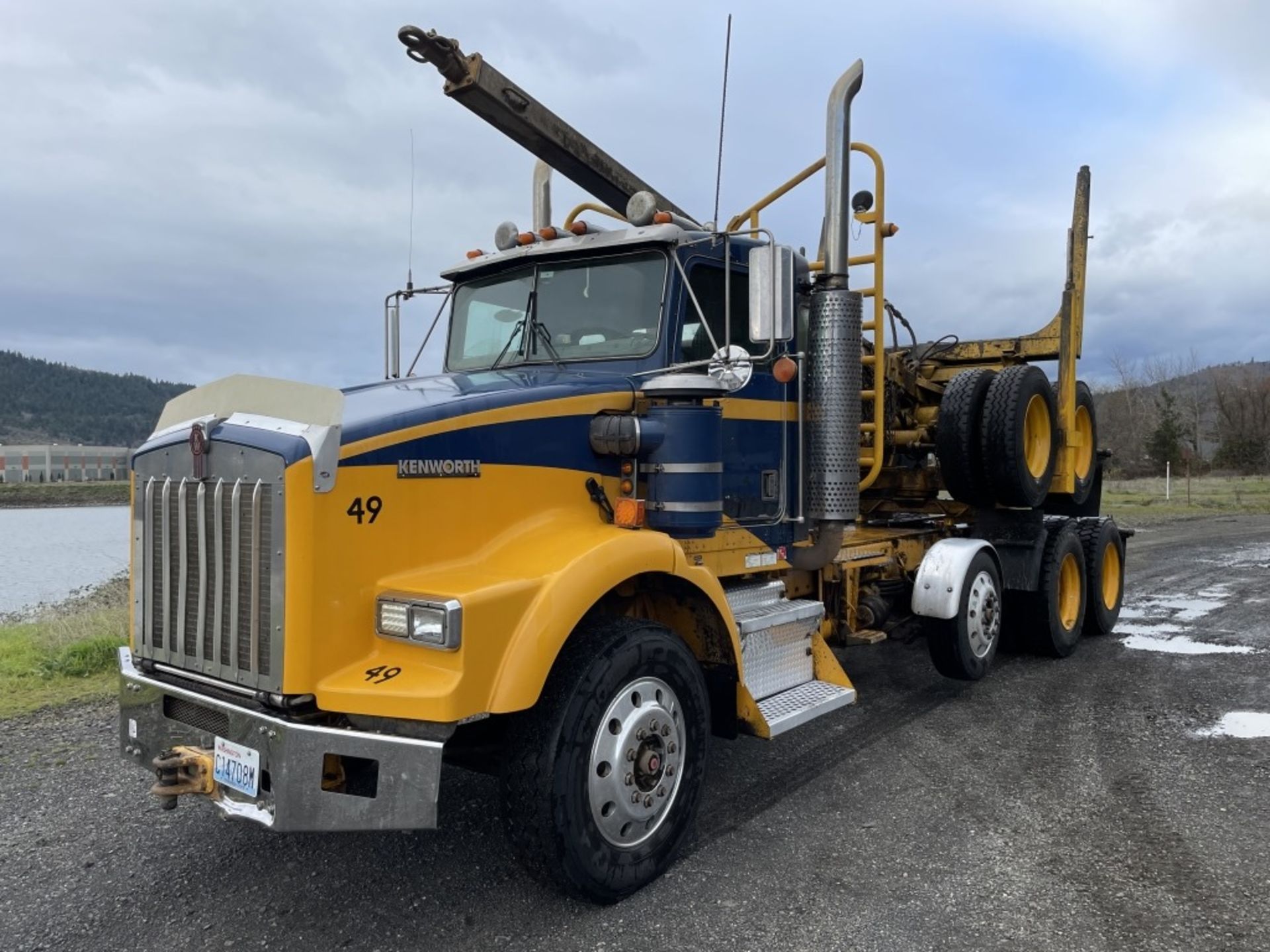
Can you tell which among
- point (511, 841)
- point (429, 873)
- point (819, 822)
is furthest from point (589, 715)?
point (819, 822)

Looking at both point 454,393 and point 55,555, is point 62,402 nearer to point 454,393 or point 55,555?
point 55,555

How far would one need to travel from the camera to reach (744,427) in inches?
182

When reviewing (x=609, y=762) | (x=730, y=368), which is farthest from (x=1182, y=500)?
(x=609, y=762)

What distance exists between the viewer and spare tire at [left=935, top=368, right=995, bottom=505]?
658 cm

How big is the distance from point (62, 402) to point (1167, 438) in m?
85.3

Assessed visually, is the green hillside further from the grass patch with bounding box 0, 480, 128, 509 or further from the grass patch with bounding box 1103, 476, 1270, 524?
the grass patch with bounding box 1103, 476, 1270, 524

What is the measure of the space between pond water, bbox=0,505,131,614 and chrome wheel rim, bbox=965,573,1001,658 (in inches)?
336

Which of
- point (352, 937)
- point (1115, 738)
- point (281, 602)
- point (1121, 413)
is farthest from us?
point (1121, 413)

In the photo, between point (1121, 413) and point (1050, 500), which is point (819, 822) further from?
point (1121, 413)

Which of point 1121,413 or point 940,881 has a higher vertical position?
point 1121,413

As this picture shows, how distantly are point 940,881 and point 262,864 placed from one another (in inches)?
108

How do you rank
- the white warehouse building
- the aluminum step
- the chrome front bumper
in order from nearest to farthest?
the chrome front bumper → the aluminum step → the white warehouse building

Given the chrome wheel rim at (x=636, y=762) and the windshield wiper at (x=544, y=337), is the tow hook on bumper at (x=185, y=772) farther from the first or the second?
the windshield wiper at (x=544, y=337)

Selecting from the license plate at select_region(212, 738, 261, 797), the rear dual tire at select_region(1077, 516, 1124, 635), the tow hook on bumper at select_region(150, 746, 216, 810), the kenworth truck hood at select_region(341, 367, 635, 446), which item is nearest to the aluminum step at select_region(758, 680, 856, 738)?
the kenworth truck hood at select_region(341, 367, 635, 446)
